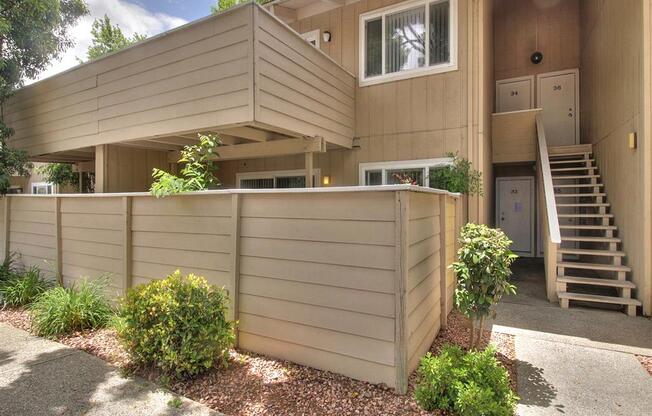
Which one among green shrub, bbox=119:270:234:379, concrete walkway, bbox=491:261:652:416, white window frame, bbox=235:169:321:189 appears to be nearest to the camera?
concrete walkway, bbox=491:261:652:416

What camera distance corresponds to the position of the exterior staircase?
5.34 metres

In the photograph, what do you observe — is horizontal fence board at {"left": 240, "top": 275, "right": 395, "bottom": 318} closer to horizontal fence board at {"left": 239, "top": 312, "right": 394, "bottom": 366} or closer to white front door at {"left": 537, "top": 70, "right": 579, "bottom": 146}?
horizontal fence board at {"left": 239, "top": 312, "right": 394, "bottom": 366}

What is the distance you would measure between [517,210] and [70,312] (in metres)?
10.2

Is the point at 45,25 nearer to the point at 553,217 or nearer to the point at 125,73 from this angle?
the point at 125,73

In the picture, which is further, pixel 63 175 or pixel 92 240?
pixel 63 175

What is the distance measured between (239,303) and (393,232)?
1918 millimetres

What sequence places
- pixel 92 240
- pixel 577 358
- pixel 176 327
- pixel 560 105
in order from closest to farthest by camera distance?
pixel 176 327 < pixel 577 358 < pixel 92 240 < pixel 560 105

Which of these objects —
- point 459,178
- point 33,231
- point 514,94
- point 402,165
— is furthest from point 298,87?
point 514,94

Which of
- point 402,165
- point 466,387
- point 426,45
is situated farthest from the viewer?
point 402,165

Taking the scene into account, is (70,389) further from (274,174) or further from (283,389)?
(274,174)

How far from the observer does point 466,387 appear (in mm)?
2670

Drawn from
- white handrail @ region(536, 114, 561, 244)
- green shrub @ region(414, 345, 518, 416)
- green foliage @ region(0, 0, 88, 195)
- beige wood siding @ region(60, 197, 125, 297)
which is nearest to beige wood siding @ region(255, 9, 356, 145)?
beige wood siding @ region(60, 197, 125, 297)

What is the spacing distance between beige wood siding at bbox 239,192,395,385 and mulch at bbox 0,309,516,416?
0.12 metres

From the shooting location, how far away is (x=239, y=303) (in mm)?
3775
